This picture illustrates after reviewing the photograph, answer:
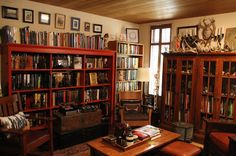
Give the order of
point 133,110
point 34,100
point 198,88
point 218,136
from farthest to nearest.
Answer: point 133,110
point 198,88
point 34,100
point 218,136

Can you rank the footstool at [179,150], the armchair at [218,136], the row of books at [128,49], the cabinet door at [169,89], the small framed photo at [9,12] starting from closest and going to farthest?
the footstool at [179,150] → the armchair at [218,136] → the small framed photo at [9,12] → the cabinet door at [169,89] → the row of books at [128,49]

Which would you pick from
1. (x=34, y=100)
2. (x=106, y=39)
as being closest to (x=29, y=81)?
(x=34, y=100)

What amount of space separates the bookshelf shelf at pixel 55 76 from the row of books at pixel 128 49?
13.8 inches

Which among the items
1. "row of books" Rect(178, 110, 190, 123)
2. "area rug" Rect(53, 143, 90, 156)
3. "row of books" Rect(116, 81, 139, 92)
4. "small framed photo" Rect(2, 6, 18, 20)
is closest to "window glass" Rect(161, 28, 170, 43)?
"row of books" Rect(116, 81, 139, 92)

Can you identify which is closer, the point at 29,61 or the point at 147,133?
the point at 147,133

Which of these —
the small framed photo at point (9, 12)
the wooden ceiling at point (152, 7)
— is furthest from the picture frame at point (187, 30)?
the small framed photo at point (9, 12)

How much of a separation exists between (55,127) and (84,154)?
706mm

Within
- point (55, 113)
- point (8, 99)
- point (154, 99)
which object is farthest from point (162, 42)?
point (8, 99)

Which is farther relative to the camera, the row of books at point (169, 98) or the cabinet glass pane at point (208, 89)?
the row of books at point (169, 98)

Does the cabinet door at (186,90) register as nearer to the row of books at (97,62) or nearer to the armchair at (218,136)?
the armchair at (218,136)

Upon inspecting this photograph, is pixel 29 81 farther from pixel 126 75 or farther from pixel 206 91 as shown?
pixel 206 91

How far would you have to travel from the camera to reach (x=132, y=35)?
4.95 metres

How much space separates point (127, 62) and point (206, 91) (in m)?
1.81

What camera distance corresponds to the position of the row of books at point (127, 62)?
4457mm
